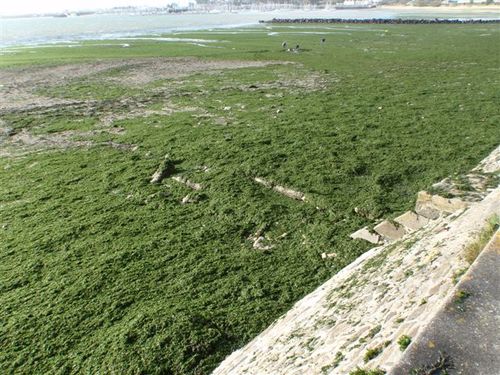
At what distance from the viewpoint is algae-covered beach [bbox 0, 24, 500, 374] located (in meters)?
6.96

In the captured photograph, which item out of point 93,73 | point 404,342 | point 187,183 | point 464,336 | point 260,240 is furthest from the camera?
point 93,73

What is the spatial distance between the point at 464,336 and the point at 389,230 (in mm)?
5611

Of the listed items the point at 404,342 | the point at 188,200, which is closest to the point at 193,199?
the point at 188,200

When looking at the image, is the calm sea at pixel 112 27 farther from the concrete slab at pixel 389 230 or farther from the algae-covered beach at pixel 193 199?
the concrete slab at pixel 389 230

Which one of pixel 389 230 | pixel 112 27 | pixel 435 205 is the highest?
pixel 435 205

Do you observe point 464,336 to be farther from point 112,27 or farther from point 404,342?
point 112,27

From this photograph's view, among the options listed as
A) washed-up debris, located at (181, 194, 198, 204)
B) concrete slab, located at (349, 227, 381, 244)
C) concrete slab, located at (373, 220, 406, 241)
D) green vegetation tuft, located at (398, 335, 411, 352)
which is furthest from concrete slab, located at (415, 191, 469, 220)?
green vegetation tuft, located at (398, 335, 411, 352)

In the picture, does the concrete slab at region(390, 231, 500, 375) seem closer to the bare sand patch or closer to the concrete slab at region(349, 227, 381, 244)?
the concrete slab at region(349, 227, 381, 244)

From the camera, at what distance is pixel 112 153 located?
14609 millimetres

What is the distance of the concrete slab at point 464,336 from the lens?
318 cm

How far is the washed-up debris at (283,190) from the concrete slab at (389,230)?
2.32 m

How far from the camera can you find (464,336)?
11.2 feet

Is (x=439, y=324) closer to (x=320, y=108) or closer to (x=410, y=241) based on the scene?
(x=410, y=241)

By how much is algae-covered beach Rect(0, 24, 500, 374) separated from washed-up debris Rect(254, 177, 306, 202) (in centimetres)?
5
